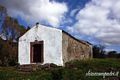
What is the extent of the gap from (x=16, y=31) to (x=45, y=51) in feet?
29.1

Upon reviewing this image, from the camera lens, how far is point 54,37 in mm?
26234

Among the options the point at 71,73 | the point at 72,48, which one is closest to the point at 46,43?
the point at 72,48

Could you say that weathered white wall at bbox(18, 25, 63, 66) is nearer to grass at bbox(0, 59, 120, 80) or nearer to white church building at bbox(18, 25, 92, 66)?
white church building at bbox(18, 25, 92, 66)

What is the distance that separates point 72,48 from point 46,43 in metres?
3.03

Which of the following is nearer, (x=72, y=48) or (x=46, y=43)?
(x=46, y=43)

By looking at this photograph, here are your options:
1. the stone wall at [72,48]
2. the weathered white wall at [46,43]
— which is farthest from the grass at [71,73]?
the stone wall at [72,48]

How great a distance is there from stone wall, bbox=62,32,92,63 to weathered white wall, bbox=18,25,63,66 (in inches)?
24.1

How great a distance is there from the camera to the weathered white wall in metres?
Answer: 26.0

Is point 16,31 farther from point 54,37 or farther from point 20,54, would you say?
point 54,37

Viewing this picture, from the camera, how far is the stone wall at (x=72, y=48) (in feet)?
87.1

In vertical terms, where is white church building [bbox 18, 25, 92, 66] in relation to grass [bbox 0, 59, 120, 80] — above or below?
above

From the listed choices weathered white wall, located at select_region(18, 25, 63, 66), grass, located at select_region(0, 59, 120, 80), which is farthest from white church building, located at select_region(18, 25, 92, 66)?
grass, located at select_region(0, 59, 120, 80)

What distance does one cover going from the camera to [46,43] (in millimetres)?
26625

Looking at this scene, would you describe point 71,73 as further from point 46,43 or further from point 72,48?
point 72,48
